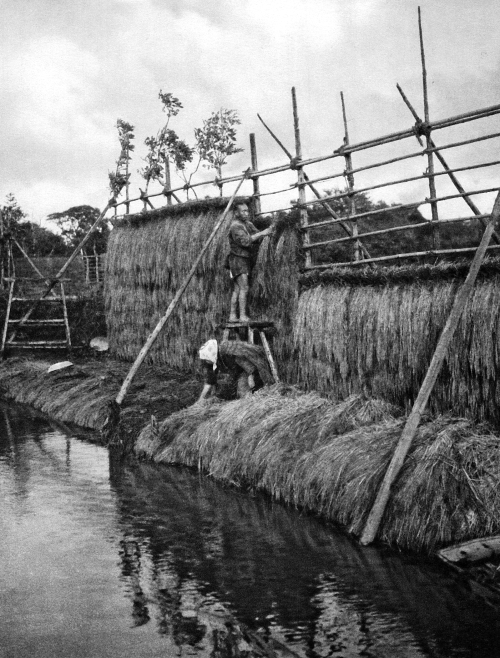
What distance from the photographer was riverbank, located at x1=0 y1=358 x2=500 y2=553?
21.6ft

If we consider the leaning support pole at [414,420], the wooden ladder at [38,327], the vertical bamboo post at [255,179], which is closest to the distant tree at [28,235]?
the wooden ladder at [38,327]

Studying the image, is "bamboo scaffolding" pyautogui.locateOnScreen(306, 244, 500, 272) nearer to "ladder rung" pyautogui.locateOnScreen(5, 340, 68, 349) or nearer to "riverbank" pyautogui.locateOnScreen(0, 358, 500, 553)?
"riverbank" pyautogui.locateOnScreen(0, 358, 500, 553)

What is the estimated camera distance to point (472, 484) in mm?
6570

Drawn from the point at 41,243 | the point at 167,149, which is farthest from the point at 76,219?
the point at 167,149

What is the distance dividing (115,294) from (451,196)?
1053 cm

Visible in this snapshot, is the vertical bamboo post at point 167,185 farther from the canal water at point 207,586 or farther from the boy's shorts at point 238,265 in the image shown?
the canal water at point 207,586

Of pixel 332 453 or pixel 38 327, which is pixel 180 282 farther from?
pixel 332 453

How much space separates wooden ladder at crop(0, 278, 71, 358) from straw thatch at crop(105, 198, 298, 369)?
2.06 meters

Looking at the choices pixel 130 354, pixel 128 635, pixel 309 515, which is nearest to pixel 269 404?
pixel 309 515

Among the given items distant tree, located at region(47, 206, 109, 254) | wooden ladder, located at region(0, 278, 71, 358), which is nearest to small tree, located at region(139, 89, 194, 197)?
wooden ladder, located at region(0, 278, 71, 358)

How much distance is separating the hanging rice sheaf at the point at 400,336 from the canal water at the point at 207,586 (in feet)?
6.93

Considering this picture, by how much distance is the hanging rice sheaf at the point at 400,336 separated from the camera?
8.12 metres

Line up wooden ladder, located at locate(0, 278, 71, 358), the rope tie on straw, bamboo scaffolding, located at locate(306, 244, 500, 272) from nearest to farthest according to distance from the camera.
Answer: bamboo scaffolding, located at locate(306, 244, 500, 272), the rope tie on straw, wooden ladder, located at locate(0, 278, 71, 358)

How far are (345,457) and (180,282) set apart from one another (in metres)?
7.93
